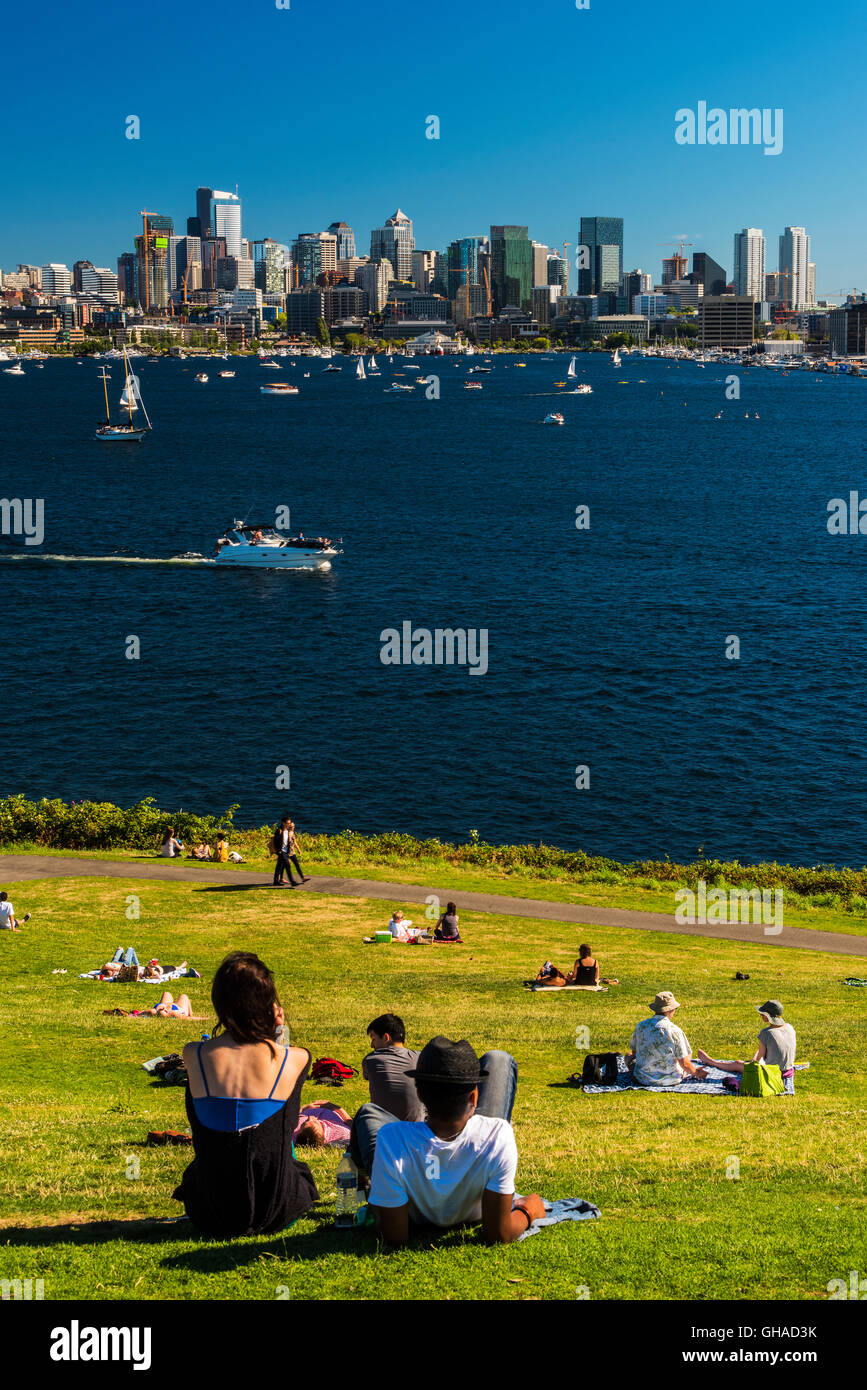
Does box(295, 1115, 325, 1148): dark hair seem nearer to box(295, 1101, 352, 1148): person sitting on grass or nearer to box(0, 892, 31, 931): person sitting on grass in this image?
box(295, 1101, 352, 1148): person sitting on grass

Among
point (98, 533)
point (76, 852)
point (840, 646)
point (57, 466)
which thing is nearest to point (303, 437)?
point (57, 466)

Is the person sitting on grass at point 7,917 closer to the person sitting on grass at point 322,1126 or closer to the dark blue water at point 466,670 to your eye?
the person sitting on grass at point 322,1126

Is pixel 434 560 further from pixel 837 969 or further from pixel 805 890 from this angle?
pixel 837 969

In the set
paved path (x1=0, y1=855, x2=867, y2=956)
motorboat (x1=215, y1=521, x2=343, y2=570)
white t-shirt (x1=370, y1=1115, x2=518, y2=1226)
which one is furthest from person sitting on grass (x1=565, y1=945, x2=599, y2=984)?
motorboat (x1=215, y1=521, x2=343, y2=570)

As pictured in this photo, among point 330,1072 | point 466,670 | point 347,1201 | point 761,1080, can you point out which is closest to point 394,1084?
point 347,1201

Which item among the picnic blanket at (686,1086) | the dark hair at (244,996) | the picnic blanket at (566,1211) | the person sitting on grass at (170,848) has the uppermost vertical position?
the dark hair at (244,996)

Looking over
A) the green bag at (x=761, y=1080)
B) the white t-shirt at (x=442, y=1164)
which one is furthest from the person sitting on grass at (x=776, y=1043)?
the white t-shirt at (x=442, y=1164)
